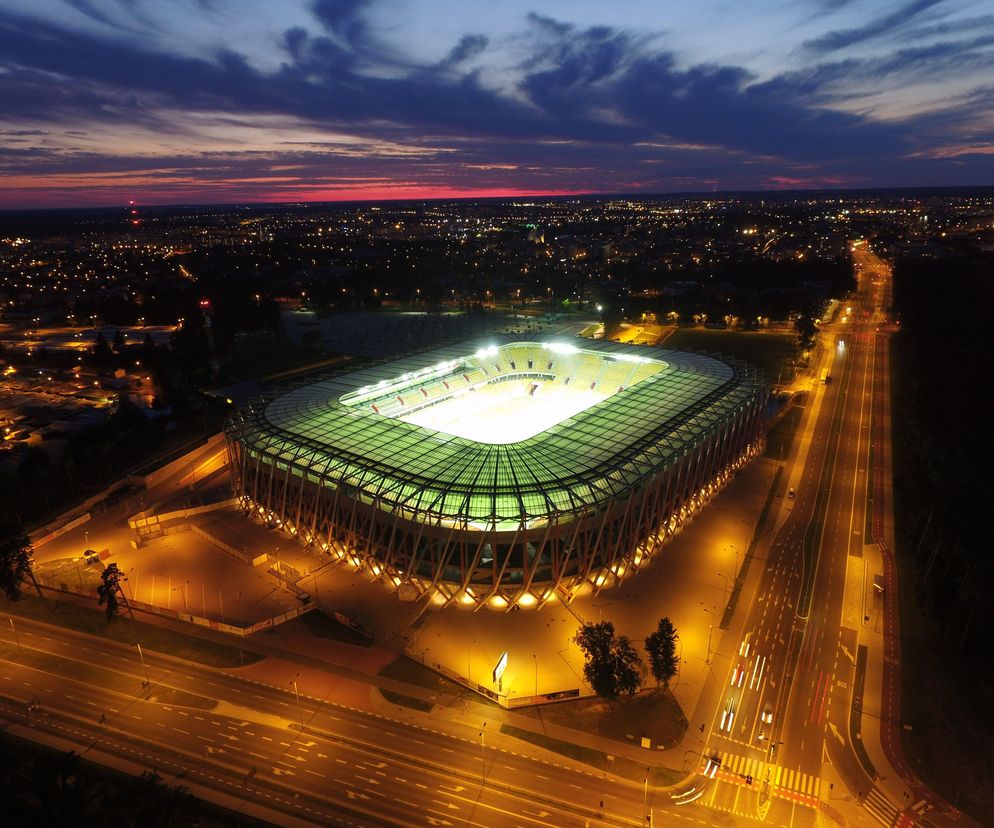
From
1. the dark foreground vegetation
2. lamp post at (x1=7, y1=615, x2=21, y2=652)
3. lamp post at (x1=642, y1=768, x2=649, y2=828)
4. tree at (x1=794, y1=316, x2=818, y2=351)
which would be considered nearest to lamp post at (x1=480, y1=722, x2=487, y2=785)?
lamp post at (x1=642, y1=768, x2=649, y2=828)

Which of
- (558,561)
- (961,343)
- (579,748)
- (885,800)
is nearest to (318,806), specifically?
(579,748)

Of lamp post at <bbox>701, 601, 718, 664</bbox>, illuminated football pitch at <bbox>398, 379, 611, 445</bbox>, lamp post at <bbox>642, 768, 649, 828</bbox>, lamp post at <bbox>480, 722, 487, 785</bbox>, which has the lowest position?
lamp post at <bbox>480, 722, 487, 785</bbox>

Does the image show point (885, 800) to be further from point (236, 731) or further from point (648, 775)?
point (236, 731)

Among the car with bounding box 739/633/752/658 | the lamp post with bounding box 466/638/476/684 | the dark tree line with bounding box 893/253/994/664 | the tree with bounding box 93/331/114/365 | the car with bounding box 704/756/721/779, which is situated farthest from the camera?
the tree with bounding box 93/331/114/365

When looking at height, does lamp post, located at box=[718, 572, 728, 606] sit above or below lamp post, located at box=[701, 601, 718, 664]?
above

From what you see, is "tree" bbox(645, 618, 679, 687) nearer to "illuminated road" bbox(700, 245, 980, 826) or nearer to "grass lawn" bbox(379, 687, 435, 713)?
"illuminated road" bbox(700, 245, 980, 826)

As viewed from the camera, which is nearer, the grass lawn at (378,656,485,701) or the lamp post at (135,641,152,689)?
the grass lawn at (378,656,485,701)

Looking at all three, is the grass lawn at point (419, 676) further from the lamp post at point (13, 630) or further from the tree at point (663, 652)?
the lamp post at point (13, 630)

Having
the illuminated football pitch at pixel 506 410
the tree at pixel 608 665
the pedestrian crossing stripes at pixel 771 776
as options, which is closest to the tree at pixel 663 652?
the tree at pixel 608 665
